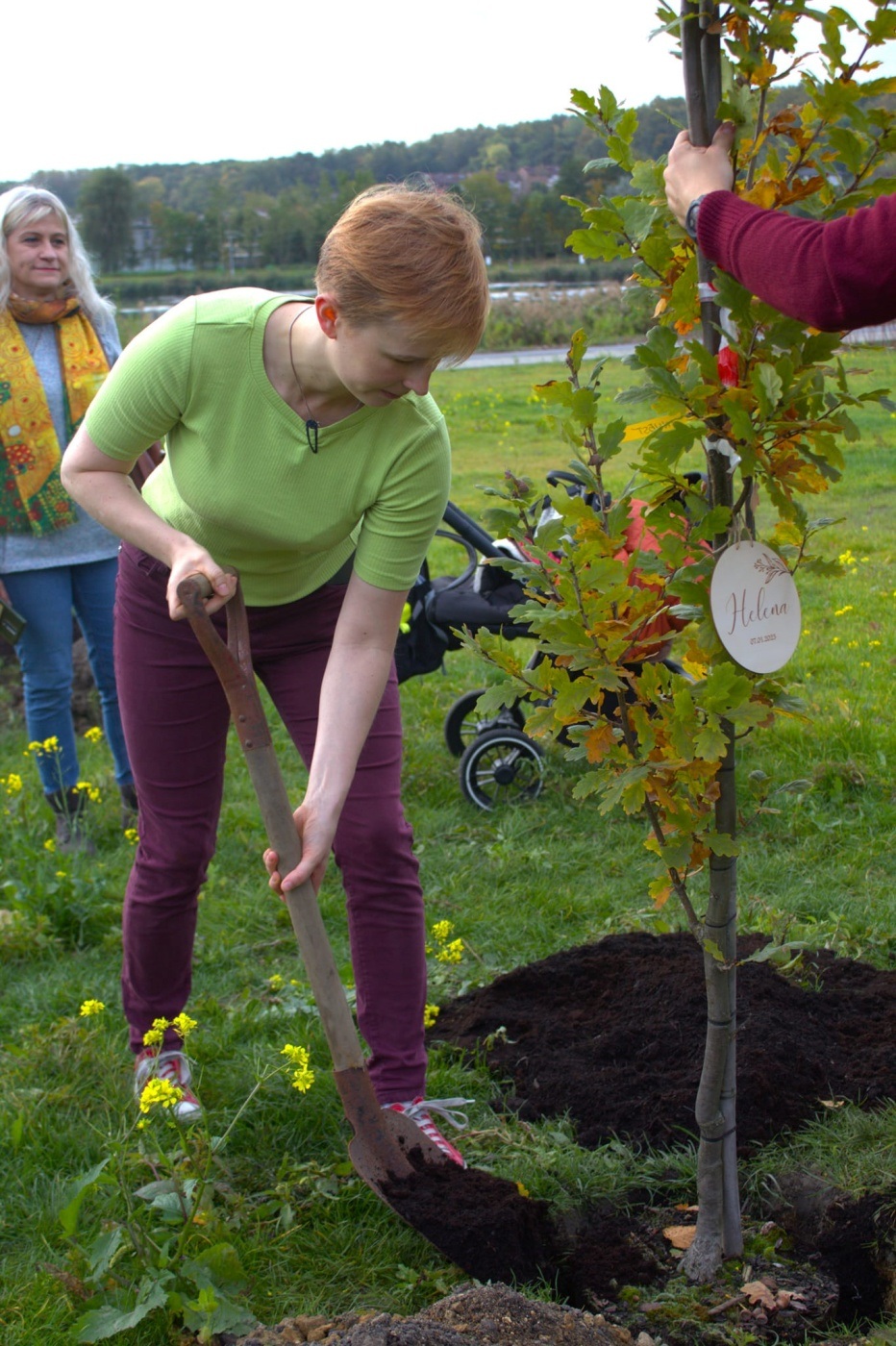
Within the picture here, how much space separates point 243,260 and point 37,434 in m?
35.4

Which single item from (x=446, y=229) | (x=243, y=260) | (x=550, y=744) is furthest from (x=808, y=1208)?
(x=243, y=260)

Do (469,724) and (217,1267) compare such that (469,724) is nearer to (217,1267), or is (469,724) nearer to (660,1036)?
(660,1036)

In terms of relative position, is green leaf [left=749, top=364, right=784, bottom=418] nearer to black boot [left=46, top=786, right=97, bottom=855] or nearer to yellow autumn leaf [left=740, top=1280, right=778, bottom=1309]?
yellow autumn leaf [left=740, top=1280, right=778, bottom=1309]

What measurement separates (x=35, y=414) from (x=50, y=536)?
41cm

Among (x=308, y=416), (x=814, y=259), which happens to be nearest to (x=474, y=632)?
(x=308, y=416)

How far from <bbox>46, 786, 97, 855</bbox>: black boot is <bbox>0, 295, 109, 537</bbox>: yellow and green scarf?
0.94 metres

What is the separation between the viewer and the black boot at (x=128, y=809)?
14.7ft

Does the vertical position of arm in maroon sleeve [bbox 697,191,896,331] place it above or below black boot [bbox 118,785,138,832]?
above

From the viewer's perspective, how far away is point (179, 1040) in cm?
278

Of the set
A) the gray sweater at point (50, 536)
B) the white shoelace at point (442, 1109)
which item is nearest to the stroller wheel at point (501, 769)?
the gray sweater at point (50, 536)

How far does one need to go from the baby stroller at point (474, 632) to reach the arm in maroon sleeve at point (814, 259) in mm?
2791

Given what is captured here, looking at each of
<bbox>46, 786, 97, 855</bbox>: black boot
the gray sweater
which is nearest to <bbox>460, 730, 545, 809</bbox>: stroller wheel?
<bbox>46, 786, 97, 855</bbox>: black boot

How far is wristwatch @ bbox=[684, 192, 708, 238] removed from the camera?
5.24ft

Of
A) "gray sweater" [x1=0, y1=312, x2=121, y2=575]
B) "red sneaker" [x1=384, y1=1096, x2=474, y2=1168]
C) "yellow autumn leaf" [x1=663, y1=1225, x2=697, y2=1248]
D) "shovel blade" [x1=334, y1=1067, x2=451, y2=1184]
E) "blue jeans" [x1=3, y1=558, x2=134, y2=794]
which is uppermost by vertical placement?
"gray sweater" [x1=0, y1=312, x2=121, y2=575]
